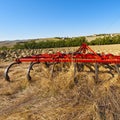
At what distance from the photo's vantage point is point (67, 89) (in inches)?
246

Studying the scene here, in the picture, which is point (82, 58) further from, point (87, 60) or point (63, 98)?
point (63, 98)

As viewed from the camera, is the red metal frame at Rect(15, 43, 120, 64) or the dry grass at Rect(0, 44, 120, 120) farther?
the red metal frame at Rect(15, 43, 120, 64)

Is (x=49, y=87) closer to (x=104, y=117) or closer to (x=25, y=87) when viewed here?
(x=25, y=87)

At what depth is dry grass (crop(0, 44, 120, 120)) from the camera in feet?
14.9

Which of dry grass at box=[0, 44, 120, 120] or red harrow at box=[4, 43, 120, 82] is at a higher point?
red harrow at box=[4, 43, 120, 82]

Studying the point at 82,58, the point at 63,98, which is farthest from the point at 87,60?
the point at 63,98

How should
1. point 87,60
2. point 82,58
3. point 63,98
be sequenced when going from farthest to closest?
point 82,58 → point 87,60 → point 63,98

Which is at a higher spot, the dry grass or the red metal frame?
the red metal frame

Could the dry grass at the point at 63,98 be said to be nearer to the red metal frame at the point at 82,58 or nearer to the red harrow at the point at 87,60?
the red harrow at the point at 87,60

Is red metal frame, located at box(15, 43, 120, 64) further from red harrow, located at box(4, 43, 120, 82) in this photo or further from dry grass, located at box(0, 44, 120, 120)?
dry grass, located at box(0, 44, 120, 120)

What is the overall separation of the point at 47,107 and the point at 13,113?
0.72 metres

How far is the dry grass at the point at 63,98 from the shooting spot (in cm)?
454

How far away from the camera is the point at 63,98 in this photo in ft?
18.5

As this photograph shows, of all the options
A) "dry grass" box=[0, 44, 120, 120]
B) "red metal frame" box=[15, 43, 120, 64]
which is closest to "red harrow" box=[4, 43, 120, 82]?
"red metal frame" box=[15, 43, 120, 64]
